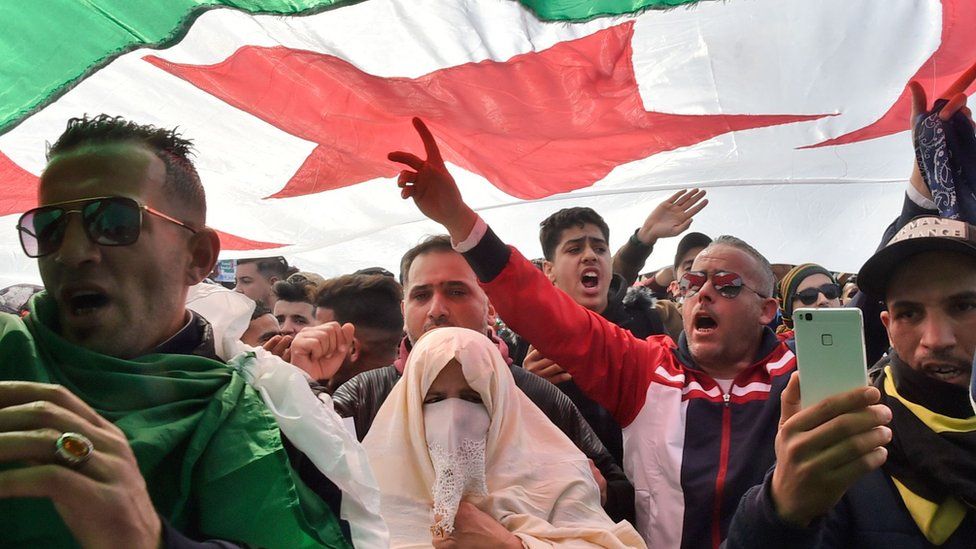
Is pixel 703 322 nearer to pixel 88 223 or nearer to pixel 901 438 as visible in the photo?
pixel 901 438

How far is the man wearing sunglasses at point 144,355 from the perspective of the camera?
4.24 feet

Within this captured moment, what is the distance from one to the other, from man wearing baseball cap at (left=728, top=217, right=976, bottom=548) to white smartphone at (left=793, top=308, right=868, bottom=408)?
0.15 feet

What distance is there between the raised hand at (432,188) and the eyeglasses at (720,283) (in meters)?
0.93

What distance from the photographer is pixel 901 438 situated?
1.86 m

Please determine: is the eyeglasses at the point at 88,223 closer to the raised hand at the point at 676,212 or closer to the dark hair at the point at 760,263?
the dark hair at the point at 760,263

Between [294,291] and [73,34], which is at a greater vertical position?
[73,34]

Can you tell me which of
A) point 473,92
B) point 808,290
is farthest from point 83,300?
point 808,290

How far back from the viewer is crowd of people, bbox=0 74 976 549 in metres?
1.30

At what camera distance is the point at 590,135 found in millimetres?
3020

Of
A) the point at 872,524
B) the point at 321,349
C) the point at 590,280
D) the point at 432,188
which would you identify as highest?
the point at 432,188

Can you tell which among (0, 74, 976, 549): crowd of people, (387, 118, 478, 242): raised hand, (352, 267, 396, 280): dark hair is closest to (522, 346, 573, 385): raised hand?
(0, 74, 976, 549): crowd of people

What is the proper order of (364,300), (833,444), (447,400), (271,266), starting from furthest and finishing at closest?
(271,266)
(364,300)
(447,400)
(833,444)

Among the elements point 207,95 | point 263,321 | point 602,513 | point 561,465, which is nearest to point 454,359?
point 561,465

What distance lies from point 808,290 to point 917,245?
9.70 feet
